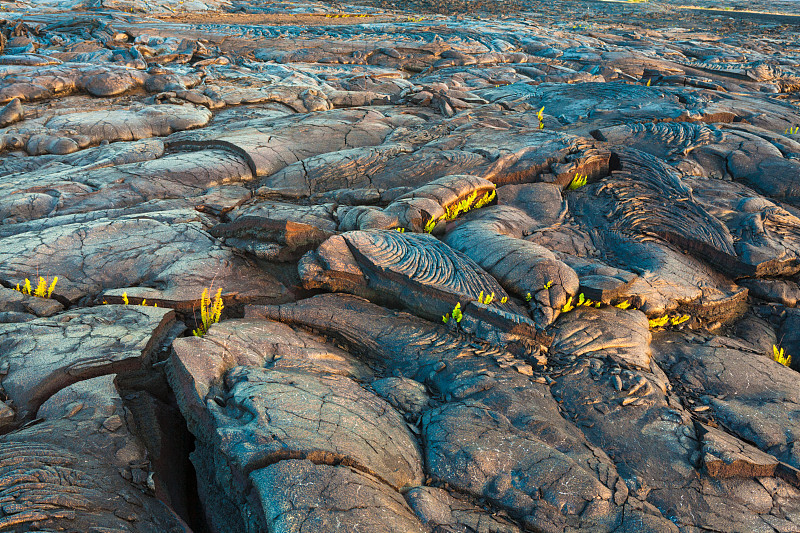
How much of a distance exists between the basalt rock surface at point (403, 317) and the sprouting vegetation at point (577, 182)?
0.03 metres

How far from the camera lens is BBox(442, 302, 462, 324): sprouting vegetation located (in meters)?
3.71

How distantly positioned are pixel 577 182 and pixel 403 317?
11.0ft

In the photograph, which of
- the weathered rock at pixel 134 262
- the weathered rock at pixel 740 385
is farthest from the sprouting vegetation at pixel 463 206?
the weathered rock at pixel 740 385

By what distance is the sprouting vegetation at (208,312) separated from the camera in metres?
3.52

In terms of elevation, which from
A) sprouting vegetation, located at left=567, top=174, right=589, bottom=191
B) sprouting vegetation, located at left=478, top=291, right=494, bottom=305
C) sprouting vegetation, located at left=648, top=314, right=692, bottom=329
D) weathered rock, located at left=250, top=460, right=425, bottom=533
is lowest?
sprouting vegetation, located at left=648, top=314, right=692, bottom=329

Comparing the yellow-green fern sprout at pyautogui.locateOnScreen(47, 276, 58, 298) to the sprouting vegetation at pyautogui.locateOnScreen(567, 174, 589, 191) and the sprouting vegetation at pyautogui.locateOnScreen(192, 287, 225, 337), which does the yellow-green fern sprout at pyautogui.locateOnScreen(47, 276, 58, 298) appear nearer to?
the sprouting vegetation at pyautogui.locateOnScreen(192, 287, 225, 337)

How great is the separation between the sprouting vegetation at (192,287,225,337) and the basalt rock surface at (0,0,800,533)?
0.15 ft

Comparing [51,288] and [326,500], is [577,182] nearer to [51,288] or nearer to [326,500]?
[326,500]

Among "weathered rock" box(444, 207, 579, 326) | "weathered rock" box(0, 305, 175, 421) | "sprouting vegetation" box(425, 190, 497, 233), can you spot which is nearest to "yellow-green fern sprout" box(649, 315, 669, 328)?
"weathered rock" box(444, 207, 579, 326)

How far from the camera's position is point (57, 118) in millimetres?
8047

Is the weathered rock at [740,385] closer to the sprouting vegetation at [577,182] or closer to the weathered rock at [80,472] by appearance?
the sprouting vegetation at [577,182]

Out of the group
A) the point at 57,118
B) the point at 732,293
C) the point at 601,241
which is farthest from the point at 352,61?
the point at 732,293

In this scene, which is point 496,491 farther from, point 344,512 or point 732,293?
point 732,293

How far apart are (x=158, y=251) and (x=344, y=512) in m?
3.36
